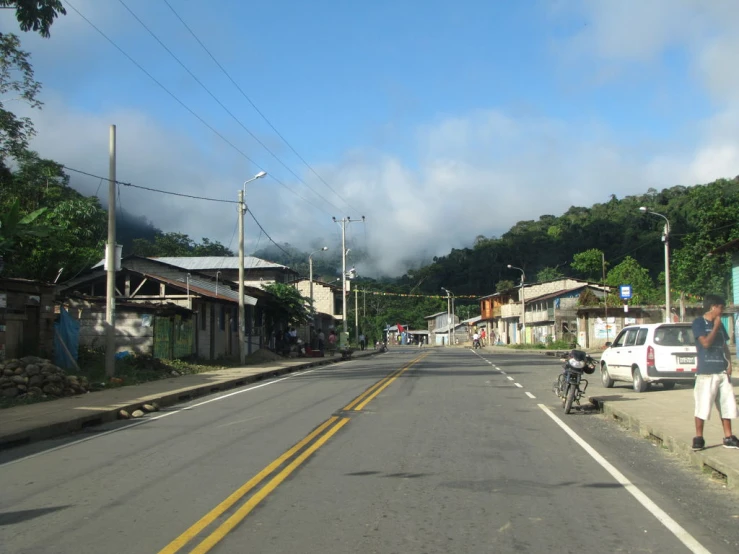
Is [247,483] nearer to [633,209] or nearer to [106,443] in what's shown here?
[106,443]

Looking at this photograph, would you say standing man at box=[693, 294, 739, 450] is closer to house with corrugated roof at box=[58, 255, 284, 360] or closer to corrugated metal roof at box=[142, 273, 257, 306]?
house with corrugated roof at box=[58, 255, 284, 360]

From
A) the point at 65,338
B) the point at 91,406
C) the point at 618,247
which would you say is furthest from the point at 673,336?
the point at 618,247

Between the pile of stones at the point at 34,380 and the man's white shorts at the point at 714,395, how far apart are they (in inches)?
539

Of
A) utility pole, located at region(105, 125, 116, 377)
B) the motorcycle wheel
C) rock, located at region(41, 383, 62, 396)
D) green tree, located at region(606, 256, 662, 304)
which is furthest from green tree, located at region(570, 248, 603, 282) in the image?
rock, located at region(41, 383, 62, 396)

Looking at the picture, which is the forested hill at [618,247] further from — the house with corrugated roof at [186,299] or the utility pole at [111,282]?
the utility pole at [111,282]

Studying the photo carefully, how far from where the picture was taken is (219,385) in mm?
20688

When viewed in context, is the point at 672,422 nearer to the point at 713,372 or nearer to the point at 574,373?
the point at 574,373

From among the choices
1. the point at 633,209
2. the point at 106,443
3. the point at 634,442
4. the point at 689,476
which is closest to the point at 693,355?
the point at 634,442

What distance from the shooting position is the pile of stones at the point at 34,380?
51.6 feet

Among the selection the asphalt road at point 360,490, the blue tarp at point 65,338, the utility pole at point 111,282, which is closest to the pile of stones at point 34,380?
the utility pole at point 111,282

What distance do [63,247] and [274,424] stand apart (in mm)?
28756

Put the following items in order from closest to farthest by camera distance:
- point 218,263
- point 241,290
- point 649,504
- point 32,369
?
point 649,504
point 32,369
point 241,290
point 218,263

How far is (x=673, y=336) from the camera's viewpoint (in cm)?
1620

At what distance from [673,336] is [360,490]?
11.6 metres
